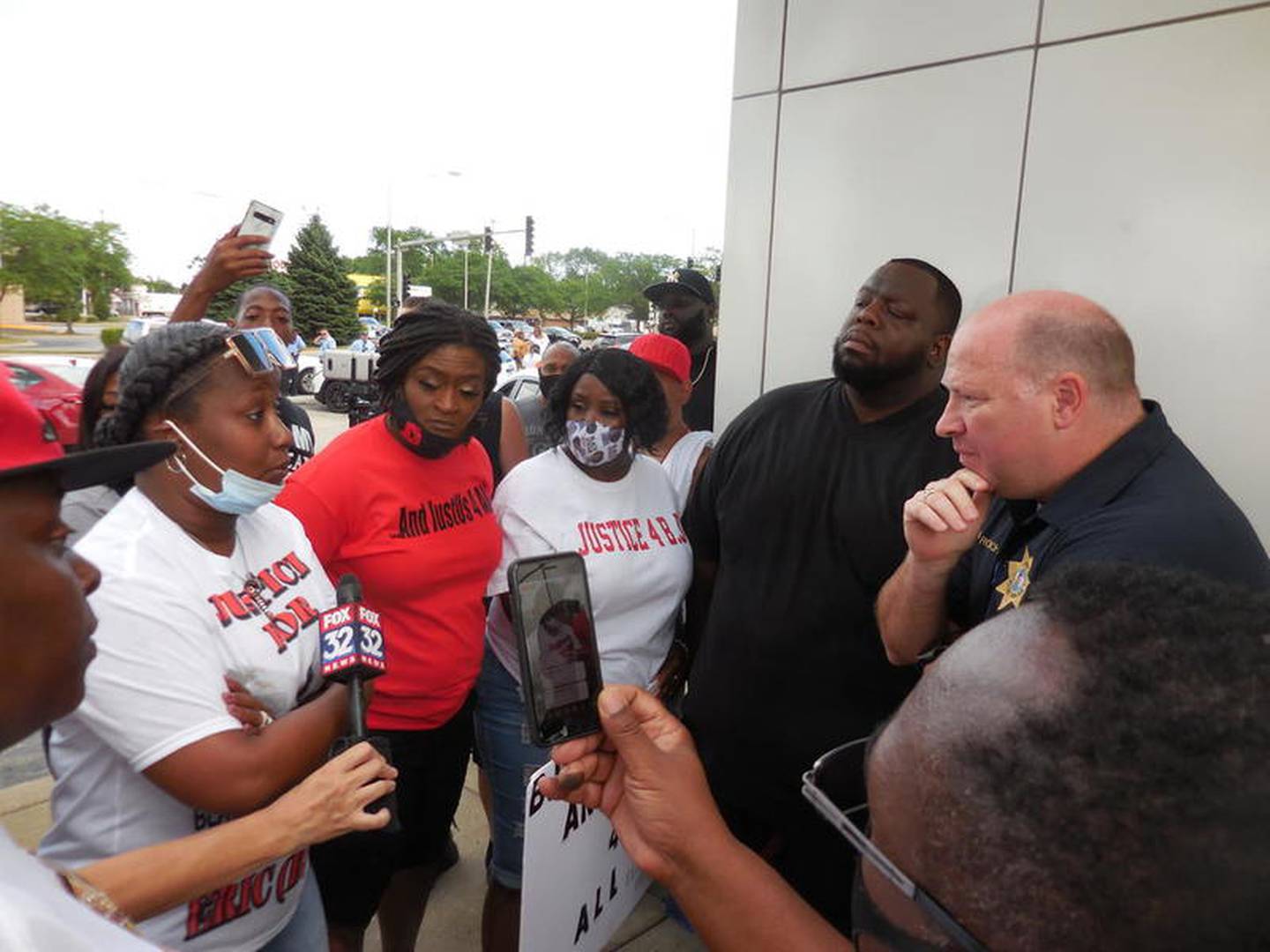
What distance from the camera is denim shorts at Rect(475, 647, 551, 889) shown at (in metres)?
2.53

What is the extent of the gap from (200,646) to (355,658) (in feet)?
0.95

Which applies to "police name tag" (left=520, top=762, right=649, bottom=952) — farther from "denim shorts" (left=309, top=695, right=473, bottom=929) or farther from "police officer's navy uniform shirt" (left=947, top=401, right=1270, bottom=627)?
"police officer's navy uniform shirt" (left=947, top=401, right=1270, bottom=627)

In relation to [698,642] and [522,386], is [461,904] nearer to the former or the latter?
[698,642]

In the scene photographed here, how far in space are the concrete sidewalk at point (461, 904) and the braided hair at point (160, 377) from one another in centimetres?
217

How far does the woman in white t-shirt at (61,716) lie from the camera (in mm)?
845

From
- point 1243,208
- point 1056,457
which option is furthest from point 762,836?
point 1243,208

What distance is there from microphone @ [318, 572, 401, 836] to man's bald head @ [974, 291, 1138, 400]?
1548 mm

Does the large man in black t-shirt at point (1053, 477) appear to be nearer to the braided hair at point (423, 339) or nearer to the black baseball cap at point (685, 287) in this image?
the braided hair at point (423, 339)

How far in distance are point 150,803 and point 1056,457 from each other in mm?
2017

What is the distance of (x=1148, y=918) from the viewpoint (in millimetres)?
700

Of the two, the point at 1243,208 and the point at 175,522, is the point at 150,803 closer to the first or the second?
the point at 175,522

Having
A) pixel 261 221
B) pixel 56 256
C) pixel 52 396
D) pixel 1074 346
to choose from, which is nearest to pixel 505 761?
pixel 52 396

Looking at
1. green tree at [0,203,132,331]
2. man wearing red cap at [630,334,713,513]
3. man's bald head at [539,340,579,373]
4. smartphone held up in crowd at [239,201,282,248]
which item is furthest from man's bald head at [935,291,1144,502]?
green tree at [0,203,132,331]

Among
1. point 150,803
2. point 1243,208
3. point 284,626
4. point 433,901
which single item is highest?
point 1243,208
